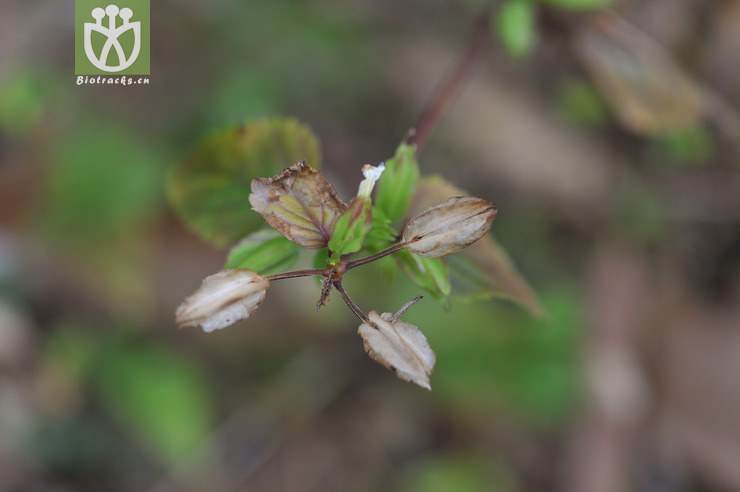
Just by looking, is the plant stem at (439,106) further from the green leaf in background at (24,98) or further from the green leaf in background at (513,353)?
the green leaf in background at (24,98)

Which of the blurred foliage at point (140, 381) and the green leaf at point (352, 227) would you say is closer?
the green leaf at point (352, 227)

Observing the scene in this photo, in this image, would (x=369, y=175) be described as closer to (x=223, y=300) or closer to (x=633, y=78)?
(x=223, y=300)

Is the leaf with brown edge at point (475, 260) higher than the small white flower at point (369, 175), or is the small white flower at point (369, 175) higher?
the small white flower at point (369, 175)

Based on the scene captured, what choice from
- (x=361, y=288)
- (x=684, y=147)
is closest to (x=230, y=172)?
(x=361, y=288)

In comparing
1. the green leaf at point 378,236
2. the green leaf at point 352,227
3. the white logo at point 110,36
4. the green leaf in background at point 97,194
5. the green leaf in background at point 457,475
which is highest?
the white logo at point 110,36

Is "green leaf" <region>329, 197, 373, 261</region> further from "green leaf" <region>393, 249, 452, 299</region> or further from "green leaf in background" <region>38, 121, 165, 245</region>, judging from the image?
"green leaf in background" <region>38, 121, 165, 245</region>

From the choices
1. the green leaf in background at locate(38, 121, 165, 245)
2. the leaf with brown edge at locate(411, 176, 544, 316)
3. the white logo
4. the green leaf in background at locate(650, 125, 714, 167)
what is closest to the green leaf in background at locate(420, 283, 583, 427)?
the green leaf in background at locate(650, 125, 714, 167)

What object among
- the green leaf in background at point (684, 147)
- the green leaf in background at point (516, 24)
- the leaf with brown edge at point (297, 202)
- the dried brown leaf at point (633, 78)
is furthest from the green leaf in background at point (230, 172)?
the green leaf in background at point (684, 147)
